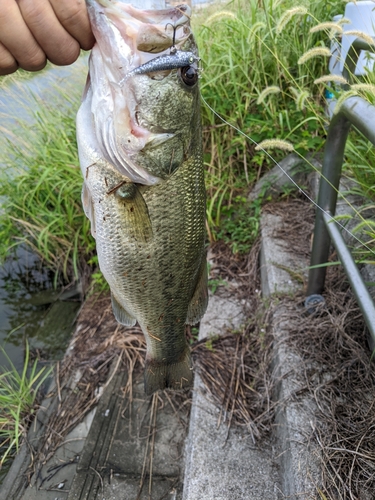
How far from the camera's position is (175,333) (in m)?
1.66

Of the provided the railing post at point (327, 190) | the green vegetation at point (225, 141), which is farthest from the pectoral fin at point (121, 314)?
the green vegetation at point (225, 141)

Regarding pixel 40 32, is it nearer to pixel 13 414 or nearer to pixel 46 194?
pixel 13 414

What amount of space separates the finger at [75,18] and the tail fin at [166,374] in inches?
47.5

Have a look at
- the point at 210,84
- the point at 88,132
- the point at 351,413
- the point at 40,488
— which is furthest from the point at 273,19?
the point at 40,488

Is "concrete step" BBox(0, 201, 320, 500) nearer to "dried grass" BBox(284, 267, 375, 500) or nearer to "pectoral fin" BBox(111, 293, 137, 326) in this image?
"dried grass" BBox(284, 267, 375, 500)

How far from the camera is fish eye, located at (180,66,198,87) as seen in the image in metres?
1.21

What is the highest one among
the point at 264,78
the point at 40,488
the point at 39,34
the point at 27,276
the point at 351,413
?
the point at 39,34

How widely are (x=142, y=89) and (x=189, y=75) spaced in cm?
14

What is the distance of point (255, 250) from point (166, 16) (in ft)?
6.94

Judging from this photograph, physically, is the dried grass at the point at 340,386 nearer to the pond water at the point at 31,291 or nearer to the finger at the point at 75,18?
the finger at the point at 75,18

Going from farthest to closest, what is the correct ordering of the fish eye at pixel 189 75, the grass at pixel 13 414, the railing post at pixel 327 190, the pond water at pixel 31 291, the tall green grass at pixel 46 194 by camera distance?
the tall green grass at pixel 46 194 < the pond water at pixel 31 291 < the grass at pixel 13 414 < the railing post at pixel 327 190 < the fish eye at pixel 189 75

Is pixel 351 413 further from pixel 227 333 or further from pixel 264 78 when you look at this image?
pixel 264 78

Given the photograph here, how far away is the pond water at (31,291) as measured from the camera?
3.49 m

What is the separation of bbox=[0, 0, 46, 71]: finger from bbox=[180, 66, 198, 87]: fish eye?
38 cm
